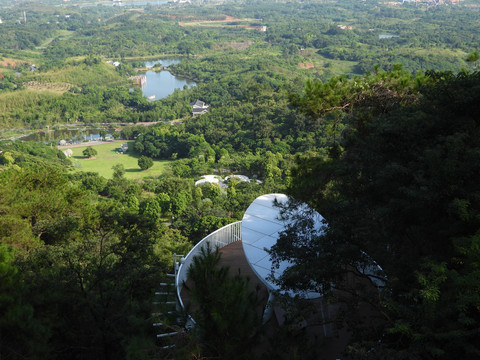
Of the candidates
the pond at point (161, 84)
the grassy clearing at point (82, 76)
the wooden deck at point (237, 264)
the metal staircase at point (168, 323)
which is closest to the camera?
the metal staircase at point (168, 323)

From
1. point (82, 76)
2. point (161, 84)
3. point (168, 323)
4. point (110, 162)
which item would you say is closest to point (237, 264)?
point (168, 323)

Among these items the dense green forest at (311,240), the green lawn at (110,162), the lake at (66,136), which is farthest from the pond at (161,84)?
the dense green forest at (311,240)

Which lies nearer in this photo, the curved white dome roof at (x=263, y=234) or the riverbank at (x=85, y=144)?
the curved white dome roof at (x=263, y=234)

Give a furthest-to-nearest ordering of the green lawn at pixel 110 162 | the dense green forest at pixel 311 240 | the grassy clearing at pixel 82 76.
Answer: the grassy clearing at pixel 82 76
the green lawn at pixel 110 162
the dense green forest at pixel 311 240

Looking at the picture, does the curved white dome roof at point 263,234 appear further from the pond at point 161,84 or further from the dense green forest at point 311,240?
the pond at point 161,84

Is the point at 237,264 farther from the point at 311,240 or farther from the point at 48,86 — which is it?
the point at 48,86

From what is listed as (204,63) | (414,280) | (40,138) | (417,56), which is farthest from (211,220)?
(204,63)
